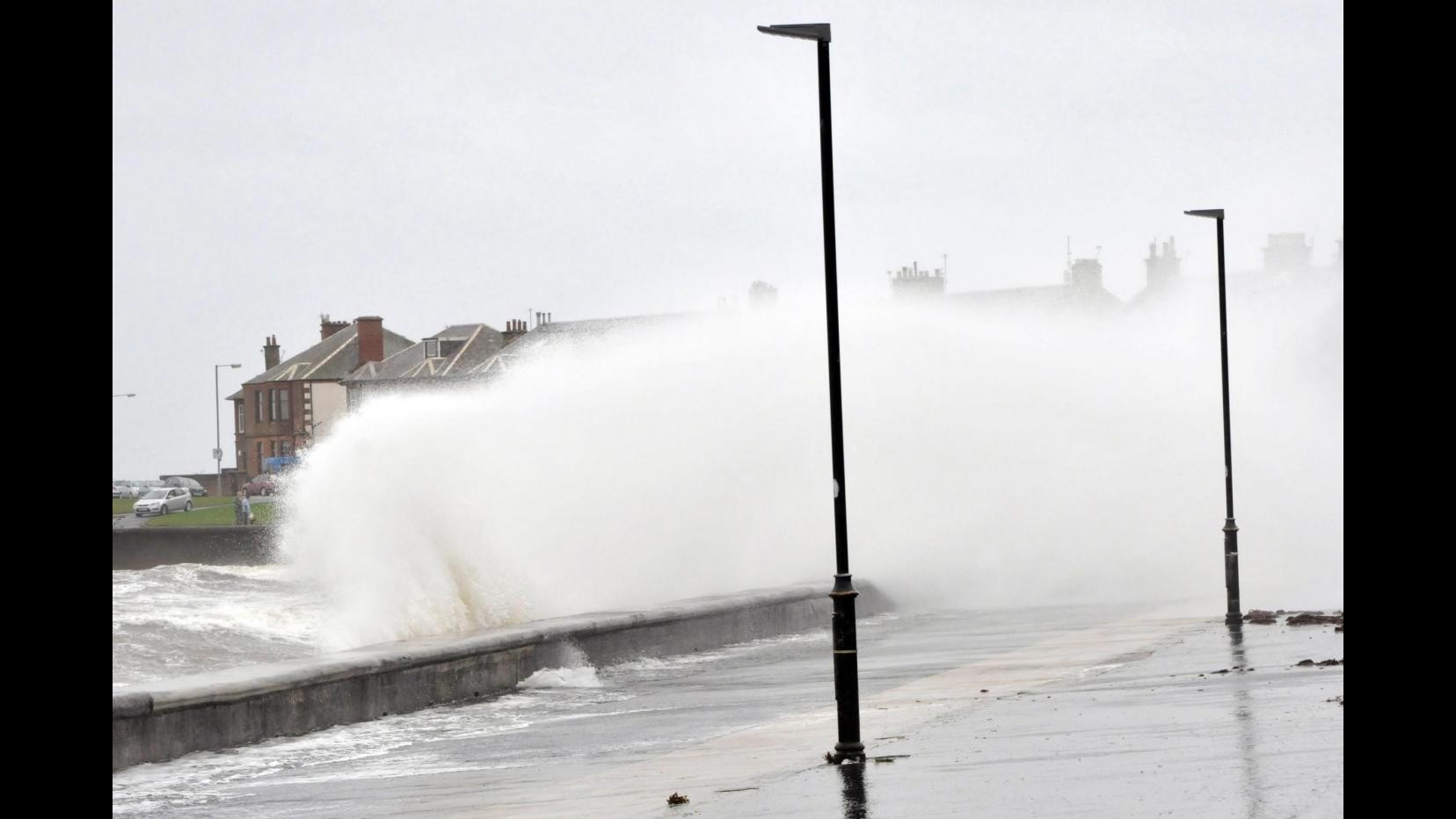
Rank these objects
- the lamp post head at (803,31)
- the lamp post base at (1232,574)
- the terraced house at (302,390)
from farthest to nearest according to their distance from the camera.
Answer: the terraced house at (302,390)
the lamp post base at (1232,574)
the lamp post head at (803,31)

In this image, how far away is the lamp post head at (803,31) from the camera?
12.1 metres

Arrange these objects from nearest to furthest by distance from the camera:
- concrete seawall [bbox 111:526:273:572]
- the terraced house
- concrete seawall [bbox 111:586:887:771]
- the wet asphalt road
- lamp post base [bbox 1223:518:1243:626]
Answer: the wet asphalt road, concrete seawall [bbox 111:586:887:771], lamp post base [bbox 1223:518:1243:626], concrete seawall [bbox 111:526:273:572], the terraced house

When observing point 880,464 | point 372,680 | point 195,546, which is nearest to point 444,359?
point 195,546

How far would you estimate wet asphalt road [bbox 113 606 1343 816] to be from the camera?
Answer: 1028 cm

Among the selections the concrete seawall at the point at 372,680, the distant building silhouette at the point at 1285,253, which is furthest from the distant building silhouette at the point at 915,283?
the concrete seawall at the point at 372,680

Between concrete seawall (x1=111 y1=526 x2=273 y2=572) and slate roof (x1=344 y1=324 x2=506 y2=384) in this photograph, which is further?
slate roof (x1=344 y1=324 x2=506 y2=384)

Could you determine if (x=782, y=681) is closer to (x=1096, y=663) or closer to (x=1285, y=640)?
(x=1096, y=663)

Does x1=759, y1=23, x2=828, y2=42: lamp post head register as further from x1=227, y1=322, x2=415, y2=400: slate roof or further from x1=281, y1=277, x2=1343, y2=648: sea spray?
x1=227, y1=322, x2=415, y2=400: slate roof

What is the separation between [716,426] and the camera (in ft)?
119

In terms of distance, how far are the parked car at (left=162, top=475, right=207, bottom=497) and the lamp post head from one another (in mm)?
90819

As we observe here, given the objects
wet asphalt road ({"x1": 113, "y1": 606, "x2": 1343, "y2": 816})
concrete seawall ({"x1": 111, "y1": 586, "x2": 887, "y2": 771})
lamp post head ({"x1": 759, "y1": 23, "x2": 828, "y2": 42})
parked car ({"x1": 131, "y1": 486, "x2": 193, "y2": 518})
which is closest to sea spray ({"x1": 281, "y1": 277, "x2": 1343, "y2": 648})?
concrete seawall ({"x1": 111, "y1": 586, "x2": 887, "y2": 771})

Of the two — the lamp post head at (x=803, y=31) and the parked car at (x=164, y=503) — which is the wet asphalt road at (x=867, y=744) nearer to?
the lamp post head at (x=803, y=31)

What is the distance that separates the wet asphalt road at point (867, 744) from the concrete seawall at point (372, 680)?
9.1 inches

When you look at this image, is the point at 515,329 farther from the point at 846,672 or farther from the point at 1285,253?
the point at 846,672
